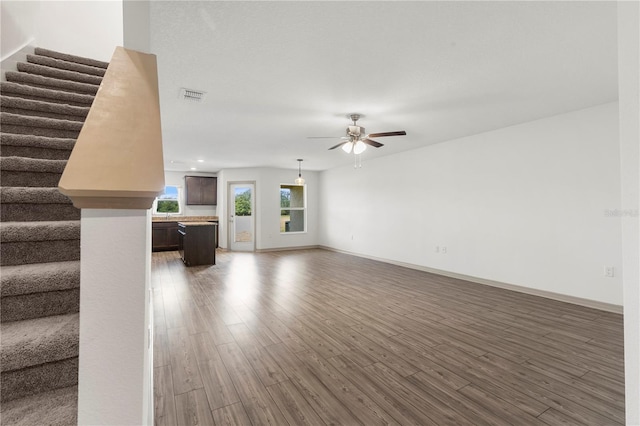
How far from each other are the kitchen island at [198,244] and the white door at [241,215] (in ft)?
7.56

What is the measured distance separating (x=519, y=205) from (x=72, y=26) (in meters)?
7.21

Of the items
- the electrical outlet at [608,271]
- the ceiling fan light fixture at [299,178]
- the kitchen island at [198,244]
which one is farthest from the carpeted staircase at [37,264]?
the ceiling fan light fixture at [299,178]

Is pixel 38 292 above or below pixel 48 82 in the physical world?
below

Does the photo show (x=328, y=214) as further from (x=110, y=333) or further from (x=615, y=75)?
(x=110, y=333)

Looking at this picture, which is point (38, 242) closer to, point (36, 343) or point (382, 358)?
point (36, 343)

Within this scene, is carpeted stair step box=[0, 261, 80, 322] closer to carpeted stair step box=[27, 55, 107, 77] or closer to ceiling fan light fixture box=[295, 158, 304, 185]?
carpeted stair step box=[27, 55, 107, 77]

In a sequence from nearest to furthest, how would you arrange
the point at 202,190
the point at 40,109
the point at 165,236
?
the point at 40,109 < the point at 165,236 < the point at 202,190

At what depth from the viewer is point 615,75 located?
9.45ft

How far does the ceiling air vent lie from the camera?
10.4 ft

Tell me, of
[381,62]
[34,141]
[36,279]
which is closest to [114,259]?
[36,279]

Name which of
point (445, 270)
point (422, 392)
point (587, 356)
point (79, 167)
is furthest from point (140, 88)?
point (445, 270)

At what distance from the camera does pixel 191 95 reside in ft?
10.7

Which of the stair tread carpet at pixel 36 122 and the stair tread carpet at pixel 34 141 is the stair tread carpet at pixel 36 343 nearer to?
the stair tread carpet at pixel 34 141

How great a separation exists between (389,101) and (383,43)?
1.25 m
